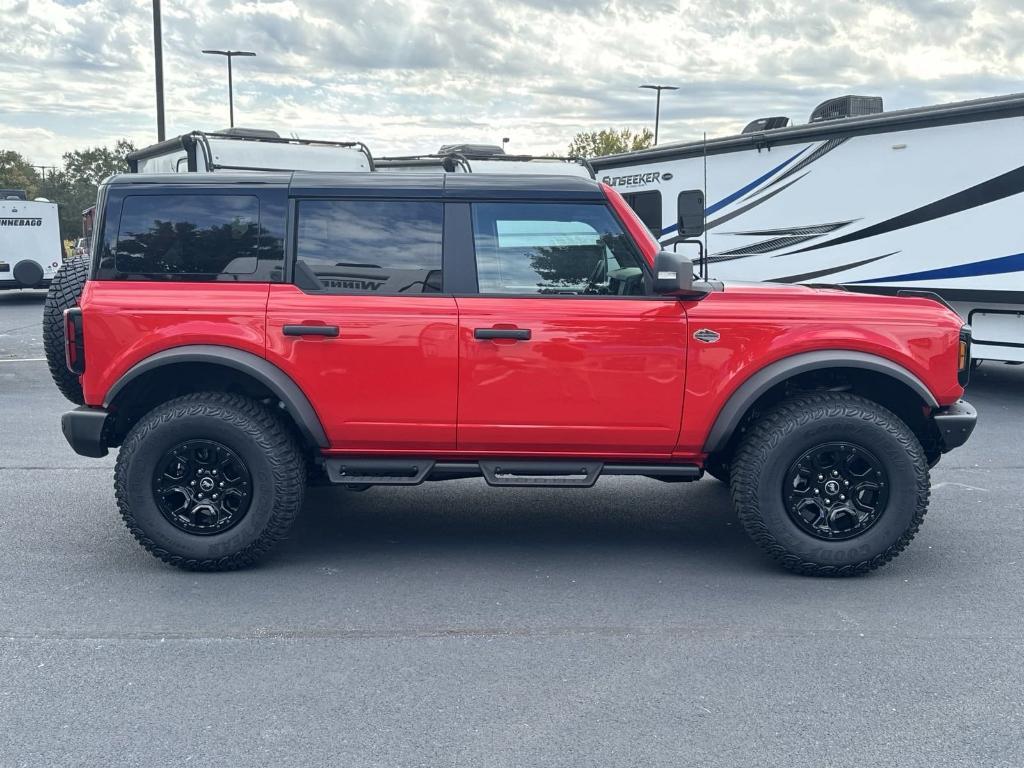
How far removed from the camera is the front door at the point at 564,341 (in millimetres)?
4762

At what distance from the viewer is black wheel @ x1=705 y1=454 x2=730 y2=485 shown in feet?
17.3

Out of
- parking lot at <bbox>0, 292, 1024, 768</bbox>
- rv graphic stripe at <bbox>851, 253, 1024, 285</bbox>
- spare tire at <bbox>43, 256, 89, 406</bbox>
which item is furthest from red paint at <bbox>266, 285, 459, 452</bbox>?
rv graphic stripe at <bbox>851, 253, 1024, 285</bbox>

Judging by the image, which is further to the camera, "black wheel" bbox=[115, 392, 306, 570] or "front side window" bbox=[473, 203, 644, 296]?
"front side window" bbox=[473, 203, 644, 296]

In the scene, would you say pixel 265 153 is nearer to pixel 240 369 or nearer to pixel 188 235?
pixel 188 235

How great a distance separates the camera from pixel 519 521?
5879 mm

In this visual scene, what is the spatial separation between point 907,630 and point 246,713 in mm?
2691

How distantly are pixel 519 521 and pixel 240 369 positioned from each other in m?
1.96

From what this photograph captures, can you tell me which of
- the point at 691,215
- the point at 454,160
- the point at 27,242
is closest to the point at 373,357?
the point at 691,215

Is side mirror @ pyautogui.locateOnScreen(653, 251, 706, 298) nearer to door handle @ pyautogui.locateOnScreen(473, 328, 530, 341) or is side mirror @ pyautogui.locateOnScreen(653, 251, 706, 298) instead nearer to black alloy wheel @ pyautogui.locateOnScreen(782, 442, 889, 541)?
door handle @ pyautogui.locateOnScreen(473, 328, 530, 341)

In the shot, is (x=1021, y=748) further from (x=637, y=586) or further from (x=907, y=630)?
(x=637, y=586)

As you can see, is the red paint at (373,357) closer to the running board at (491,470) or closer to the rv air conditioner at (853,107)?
the running board at (491,470)

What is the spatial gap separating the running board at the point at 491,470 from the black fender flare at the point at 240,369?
322mm

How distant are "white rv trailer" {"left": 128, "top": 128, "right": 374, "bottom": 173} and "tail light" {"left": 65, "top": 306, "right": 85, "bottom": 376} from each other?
542 cm

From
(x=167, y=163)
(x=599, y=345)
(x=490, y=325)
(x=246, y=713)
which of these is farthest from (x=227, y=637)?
(x=167, y=163)
